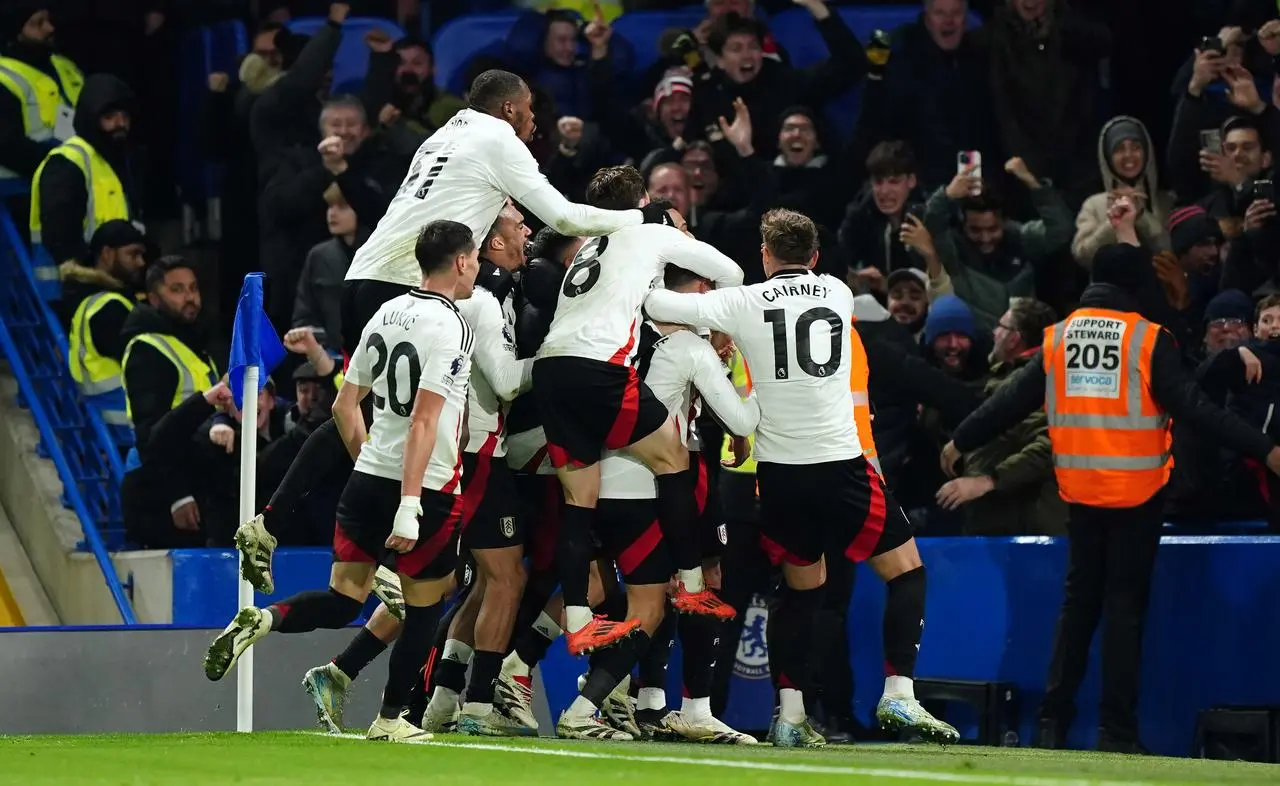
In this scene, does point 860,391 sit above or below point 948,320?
below

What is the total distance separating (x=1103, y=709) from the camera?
10.4m

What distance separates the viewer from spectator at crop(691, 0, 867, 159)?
14703 mm

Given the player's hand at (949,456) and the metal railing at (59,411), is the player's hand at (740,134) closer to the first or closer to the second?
the player's hand at (949,456)

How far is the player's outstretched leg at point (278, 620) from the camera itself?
8.91m

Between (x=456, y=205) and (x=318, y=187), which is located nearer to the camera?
(x=456, y=205)

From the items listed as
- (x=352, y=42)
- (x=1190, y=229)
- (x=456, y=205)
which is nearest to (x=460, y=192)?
(x=456, y=205)

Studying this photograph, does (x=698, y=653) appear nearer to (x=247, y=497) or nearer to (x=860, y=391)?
(x=860, y=391)

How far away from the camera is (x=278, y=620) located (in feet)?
29.7

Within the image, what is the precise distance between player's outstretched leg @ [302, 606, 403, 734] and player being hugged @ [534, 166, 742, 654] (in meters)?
0.81

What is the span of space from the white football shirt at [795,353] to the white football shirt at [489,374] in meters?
0.87

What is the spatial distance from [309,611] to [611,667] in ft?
4.31

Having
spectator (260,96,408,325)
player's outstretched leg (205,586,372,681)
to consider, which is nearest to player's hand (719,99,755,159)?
spectator (260,96,408,325)

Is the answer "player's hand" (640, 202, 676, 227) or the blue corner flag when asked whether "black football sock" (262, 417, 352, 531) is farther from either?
"player's hand" (640, 202, 676, 227)

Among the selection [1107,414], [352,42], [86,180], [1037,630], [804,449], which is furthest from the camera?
[352,42]
